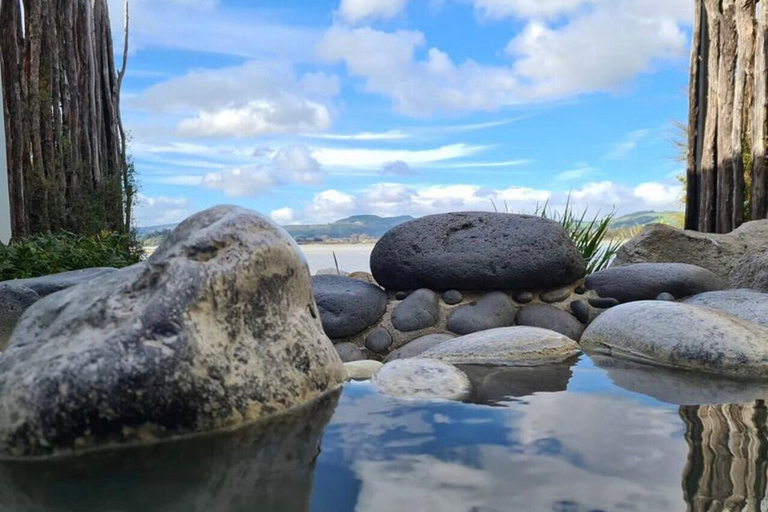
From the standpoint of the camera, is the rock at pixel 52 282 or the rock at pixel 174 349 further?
the rock at pixel 52 282

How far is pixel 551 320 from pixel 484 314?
1.70 ft

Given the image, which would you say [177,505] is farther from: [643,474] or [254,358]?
[643,474]

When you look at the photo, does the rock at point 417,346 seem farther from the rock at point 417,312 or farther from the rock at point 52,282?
the rock at point 52,282

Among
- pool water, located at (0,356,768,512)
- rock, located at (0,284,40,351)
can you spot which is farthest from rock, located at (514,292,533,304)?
rock, located at (0,284,40,351)

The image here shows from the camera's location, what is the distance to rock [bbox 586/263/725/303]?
5.67 metres

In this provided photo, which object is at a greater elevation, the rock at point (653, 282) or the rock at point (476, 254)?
the rock at point (476, 254)

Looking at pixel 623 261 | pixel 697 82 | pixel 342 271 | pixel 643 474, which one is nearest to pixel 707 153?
pixel 697 82

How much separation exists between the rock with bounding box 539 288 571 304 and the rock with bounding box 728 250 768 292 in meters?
1.57

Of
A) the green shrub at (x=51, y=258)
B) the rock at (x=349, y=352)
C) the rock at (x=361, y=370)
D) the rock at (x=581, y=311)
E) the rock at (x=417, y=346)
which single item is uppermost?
the green shrub at (x=51, y=258)

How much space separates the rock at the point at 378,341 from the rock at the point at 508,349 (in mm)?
1595

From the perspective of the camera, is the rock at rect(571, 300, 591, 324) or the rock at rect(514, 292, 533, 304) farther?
the rock at rect(514, 292, 533, 304)

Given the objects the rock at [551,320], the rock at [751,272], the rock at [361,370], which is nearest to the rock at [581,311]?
the rock at [551,320]

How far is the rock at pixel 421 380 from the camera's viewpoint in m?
2.79

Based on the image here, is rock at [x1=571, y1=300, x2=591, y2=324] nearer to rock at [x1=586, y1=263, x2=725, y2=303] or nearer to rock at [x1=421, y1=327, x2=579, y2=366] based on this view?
rock at [x1=586, y1=263, x2=725, y2=303]
